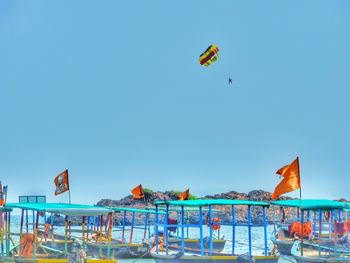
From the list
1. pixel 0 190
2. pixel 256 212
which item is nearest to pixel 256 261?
pixel 0 190

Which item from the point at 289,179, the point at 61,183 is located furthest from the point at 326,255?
the point at 61,183

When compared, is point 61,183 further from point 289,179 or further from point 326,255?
point 326,255

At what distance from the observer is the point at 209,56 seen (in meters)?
42.1

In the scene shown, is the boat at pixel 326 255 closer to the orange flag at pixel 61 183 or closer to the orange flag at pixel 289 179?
the orange flag at pixel 289 179

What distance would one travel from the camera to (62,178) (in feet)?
119

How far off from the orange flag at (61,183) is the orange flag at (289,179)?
11.4 meters

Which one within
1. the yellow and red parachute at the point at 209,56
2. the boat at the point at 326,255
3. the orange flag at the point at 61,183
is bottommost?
the boat at the point at 326,255

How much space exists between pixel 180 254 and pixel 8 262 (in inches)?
306

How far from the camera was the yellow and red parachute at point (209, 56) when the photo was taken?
137 ft

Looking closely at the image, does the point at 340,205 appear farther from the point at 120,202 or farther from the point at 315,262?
the point at 120,202

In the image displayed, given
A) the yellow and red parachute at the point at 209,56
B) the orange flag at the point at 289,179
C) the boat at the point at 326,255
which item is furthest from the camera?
the yellow and red parachute at the point at 209,56

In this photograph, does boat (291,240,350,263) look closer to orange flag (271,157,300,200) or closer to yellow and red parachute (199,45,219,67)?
orange flag (271,157,300,200)

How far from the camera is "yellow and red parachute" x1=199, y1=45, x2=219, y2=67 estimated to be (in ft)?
137

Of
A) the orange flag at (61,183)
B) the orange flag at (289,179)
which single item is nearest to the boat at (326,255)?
the orange flag at (289,179)
